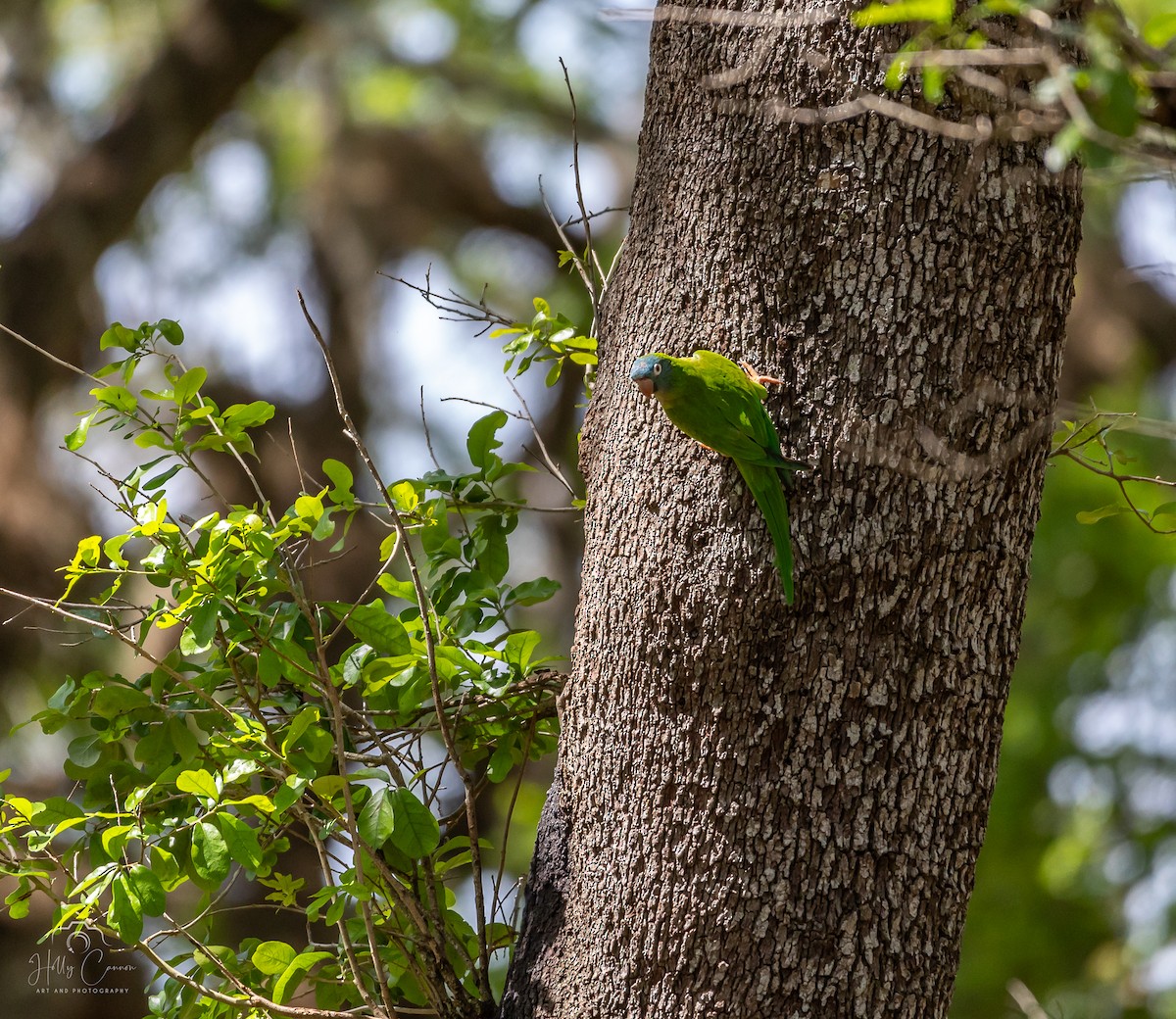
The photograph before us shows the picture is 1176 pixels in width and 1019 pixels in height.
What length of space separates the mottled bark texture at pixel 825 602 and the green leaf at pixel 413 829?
0.23 metres

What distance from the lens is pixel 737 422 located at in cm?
156

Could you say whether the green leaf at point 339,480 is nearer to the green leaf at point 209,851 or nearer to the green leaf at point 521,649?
the green leaf at point 521,649

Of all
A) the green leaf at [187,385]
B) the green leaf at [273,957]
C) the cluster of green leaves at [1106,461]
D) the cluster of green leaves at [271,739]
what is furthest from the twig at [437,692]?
the cluster of green leaves at [1106,461]

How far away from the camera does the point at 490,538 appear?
2145mm

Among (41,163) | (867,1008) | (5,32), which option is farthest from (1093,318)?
(5,32)

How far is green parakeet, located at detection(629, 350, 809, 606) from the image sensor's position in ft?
5.10

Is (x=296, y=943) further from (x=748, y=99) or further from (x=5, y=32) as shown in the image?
(x=5, y=32)

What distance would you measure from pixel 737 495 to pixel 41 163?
29.2 feet

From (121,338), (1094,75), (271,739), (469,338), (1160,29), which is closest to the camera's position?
(1094,75)

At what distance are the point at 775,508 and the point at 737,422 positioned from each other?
0.15m

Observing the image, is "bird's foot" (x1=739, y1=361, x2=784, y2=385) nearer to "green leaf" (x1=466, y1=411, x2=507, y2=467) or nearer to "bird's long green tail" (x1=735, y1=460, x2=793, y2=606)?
"bird's long green tail" (x1=735, y1=460, x2=793, y2=606)

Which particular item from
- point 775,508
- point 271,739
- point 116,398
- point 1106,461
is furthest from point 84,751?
point 1106,461

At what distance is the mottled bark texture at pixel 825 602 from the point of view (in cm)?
155

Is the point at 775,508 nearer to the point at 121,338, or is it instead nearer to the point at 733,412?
the point at 733,412
